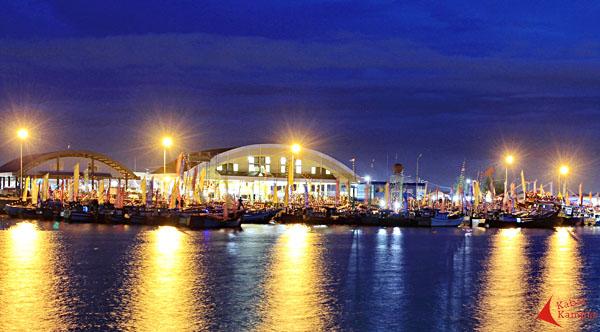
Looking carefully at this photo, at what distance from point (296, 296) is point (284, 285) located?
276 cm

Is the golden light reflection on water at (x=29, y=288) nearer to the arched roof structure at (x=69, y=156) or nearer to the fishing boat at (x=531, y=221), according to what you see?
the fishing boat at (x=531, y=221)

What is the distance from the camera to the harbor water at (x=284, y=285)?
23328 millimetres

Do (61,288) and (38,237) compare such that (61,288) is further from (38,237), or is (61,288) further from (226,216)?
(226,216)

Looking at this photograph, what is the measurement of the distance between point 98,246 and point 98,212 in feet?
113

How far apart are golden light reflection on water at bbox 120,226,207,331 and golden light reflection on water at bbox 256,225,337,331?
2.29m

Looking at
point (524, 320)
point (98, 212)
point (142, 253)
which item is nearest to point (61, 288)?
point (142, 253)

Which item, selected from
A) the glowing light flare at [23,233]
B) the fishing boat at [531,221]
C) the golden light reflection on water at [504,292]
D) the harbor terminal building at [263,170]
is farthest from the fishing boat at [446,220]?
the glowing light flare at [23,233]

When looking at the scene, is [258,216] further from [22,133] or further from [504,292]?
[504,292]

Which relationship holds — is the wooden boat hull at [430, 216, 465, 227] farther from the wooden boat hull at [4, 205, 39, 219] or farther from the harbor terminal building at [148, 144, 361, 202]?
the wooden boat hull at [4, 205, 39, 219]

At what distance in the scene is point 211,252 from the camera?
4416 centimetres

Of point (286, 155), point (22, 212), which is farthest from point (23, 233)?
point (286, 155)

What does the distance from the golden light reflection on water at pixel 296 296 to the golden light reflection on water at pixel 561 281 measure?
6.77 metres

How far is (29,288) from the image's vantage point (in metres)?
28.8

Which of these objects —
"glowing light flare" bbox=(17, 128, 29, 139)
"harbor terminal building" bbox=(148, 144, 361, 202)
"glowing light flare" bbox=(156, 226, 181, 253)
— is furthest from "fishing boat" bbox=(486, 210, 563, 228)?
"glowing light flare" bbox=(17, 128, 29, 139)
